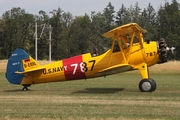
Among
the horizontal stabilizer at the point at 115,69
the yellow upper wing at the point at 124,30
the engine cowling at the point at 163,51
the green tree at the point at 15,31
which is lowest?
the horizontal stabilizer at the point at 115,69

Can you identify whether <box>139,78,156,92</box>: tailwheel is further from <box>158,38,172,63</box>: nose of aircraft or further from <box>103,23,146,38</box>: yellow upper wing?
<box>103,23,146,38</box>: yellow upper wing

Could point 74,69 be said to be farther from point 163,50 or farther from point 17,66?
point 163,50

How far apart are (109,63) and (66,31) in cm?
7741

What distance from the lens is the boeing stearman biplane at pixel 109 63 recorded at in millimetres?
16531

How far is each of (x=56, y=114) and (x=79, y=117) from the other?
31.0 inches

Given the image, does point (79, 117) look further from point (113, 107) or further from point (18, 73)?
point (18, 73)

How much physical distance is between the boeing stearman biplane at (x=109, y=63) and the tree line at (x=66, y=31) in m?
57.3

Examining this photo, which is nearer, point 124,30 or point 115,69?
point 115,69

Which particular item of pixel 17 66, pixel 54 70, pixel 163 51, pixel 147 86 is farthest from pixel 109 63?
pixel 17 66

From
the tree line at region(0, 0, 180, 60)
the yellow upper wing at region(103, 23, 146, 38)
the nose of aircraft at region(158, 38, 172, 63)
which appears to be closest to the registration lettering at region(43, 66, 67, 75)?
the yellow upper wing at region(103, 23, 146, 38)

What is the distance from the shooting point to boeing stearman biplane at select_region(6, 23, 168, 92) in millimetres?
16531

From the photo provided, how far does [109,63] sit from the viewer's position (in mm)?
17109

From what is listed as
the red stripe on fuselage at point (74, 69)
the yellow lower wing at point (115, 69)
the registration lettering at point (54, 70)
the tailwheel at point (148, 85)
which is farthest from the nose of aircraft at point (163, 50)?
the registration lettering at point (54, 70)

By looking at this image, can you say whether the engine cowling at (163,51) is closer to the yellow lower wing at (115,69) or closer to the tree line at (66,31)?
the yellow lower wing at (115,69)
